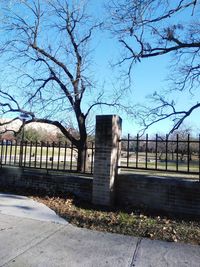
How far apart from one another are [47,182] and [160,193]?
3.38 meters

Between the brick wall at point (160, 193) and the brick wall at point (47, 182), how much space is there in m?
0.94

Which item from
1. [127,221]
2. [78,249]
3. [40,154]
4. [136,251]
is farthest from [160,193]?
[40,154]

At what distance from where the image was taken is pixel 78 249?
5031 mm

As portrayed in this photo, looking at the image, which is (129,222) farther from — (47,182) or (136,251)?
(47,182)

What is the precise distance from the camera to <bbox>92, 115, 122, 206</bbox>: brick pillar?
830cm

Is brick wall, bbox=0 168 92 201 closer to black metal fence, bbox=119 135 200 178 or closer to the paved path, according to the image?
black metal fence, bbox=119 135 200 178

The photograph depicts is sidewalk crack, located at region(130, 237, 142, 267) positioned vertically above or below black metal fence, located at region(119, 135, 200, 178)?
below

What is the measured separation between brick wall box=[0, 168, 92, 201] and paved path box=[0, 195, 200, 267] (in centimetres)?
263

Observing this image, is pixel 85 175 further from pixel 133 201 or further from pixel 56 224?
pixel 56 224

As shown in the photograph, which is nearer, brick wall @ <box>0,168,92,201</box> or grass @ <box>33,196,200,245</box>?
grass @ <box>33,196,200,245</box>

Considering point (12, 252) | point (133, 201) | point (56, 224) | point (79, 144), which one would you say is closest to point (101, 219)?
point (56, 224)

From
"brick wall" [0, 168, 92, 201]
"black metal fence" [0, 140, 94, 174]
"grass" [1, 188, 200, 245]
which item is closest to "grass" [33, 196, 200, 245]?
"grass" [1, 188, 200, 245]

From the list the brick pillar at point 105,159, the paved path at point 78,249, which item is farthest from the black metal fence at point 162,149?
the paved path at point 78,249

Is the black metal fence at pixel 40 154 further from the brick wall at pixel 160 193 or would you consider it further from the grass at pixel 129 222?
the grass at pixel 129 222
